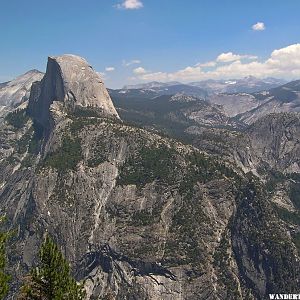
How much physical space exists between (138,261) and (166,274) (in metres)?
11.9

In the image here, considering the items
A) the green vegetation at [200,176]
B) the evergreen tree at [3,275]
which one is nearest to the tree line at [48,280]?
the evergreen tree at [3,275]

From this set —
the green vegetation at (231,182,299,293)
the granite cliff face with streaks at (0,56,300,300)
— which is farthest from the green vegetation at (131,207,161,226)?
the green vegetation at (231,182,299,293)

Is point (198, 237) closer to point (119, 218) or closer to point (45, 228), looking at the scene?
point (119, 218)

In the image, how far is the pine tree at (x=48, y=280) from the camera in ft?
174

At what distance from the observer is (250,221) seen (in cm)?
18112

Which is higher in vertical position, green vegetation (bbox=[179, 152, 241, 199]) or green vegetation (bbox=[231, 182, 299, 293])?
green vegetation (bbox=[179, 152, 241, 199])

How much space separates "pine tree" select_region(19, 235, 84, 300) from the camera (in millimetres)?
52906

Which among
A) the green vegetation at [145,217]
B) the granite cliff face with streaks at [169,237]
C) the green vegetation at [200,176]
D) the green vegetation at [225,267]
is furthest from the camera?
the green vegetation at [200,176]

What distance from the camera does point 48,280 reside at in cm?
5331

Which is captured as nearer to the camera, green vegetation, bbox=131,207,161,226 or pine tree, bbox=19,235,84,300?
pine tree, bbox=19,235,84,300

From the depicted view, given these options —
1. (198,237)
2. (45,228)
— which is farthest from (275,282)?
(45,228)

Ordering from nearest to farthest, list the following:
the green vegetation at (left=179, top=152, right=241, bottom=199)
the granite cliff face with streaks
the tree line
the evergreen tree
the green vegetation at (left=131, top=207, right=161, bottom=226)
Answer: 1. the evergreen tree
2. the tree line
3. the granite cliff face with streaks
4. the green vegetation at (left=131, top=207, right=161, bottom=226)
5. the green vegetation at (left=179, top=152, right=241, bottom=199)

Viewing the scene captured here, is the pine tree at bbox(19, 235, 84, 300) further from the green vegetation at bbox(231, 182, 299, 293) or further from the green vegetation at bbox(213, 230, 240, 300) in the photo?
the green vegetation at bbox(231, 182, 299, 293)

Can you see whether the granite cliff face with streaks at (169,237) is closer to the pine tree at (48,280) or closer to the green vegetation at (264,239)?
the green vegetation at (264,239)
